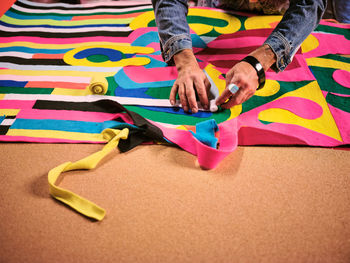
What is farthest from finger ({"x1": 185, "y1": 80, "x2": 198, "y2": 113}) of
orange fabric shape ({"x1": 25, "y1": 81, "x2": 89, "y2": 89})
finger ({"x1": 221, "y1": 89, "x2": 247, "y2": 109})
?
orange fabric shape ({"x1": 25, "y1": 81, "x2": 89, "y2": 89})

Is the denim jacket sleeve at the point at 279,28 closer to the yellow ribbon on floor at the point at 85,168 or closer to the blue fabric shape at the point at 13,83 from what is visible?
the yellow ribbon on floor at the point at 85,168

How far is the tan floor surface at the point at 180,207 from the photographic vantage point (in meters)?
0.47

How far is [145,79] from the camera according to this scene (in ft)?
2.89

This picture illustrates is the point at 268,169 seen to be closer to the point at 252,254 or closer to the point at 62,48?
the point at 252,254

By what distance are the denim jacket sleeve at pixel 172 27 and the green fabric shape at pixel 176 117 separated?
21 centimetres

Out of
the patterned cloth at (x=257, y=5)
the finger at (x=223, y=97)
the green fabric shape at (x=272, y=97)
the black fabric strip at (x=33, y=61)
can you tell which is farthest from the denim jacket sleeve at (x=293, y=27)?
the black fabric strip at (x=33, y=61)

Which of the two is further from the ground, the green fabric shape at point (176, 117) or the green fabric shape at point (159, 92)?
the green fabric shape at point (159, 92)

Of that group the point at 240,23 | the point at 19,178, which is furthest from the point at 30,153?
the point at 240,23

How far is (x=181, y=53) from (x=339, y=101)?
0.60 metres

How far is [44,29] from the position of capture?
114 cm

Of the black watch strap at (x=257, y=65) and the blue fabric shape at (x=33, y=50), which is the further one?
the blue fabric shape at (x=33, y=50)

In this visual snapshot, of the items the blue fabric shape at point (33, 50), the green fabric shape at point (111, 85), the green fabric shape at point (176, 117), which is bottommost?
the green fabric shape at point (176, 117)

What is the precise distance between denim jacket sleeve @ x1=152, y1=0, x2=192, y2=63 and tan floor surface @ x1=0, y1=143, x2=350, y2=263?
1.16 feet

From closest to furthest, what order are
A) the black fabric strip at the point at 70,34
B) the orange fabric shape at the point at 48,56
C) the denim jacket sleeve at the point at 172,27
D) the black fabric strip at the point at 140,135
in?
the black fabric strip at the point at 140,135 → the denim jacket sleeve at the point at 172,27 → the orange fabric shape at the point at 48,56 → the black fabric strip at the point at 70,34
